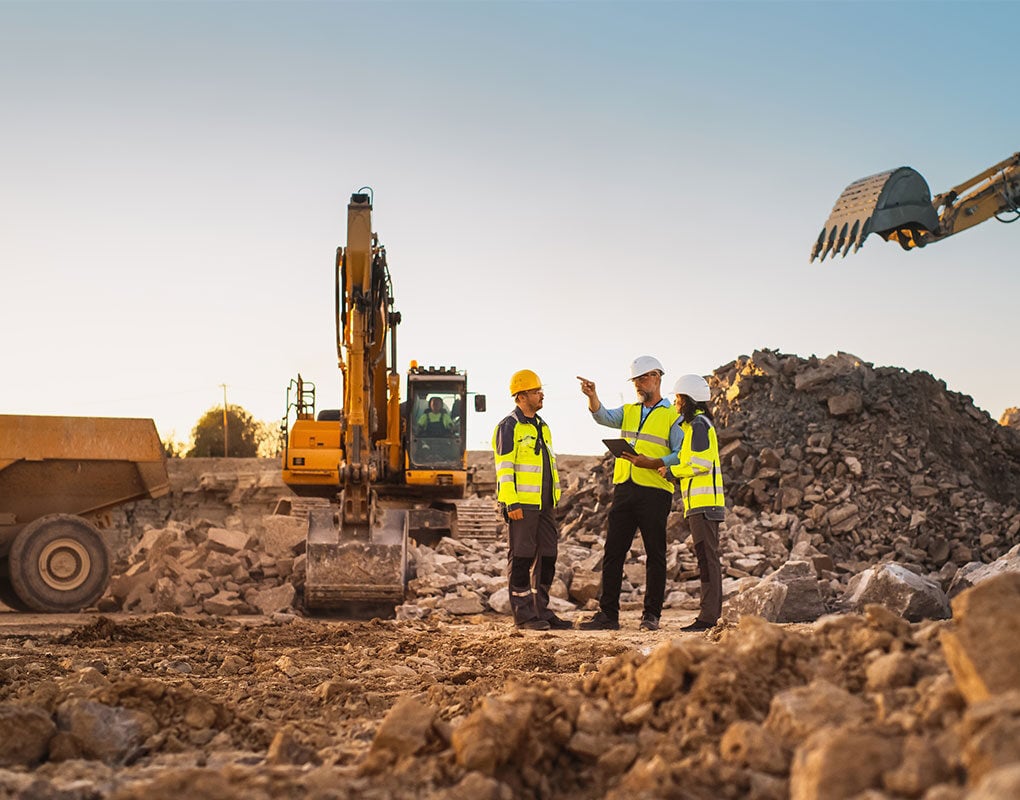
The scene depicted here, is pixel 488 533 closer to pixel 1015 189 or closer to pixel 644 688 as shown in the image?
pixel 1015 189

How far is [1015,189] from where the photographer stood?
12648 mm

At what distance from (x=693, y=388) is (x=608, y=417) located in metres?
0.71

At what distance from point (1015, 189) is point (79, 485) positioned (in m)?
11.3

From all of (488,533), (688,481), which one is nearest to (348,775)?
(688,481)

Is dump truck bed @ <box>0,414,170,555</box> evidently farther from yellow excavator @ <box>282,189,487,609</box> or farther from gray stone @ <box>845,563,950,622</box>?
gray stone @ <box>845,563,950,622</box>

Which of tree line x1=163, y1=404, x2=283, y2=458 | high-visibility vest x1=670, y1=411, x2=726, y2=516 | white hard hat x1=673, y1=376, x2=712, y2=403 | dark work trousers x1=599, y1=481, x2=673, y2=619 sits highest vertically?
tree line x1=163, y1=404, x2=283, y2=458

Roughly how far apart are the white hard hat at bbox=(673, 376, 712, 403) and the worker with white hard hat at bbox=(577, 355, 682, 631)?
0.23m

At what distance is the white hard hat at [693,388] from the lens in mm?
8734

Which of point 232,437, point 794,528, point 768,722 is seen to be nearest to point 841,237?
point 794,528

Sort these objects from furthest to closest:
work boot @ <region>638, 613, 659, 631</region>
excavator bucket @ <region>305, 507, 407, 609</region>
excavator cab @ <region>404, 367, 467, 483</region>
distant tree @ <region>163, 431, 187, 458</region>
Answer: distant tree @ <region>163, 431, 187, 458</region>, excavator cab @ <region>404, 367, 467, 483</region>, excavator bucket @ <region>305, 507, 407, 609</region>, work boot @ <region>638, 613, 659, 631</region>

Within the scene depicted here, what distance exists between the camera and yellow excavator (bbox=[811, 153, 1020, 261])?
1227 centimetres

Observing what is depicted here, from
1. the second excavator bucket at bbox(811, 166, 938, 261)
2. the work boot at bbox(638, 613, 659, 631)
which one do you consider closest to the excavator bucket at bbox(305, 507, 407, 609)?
the work boot at bbox(638, 613, 659, 631)

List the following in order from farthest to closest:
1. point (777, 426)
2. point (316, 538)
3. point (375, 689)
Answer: point (777, 426)
point (316, 538)
point (375, 689)

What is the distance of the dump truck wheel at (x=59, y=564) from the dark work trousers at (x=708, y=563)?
7254mm
